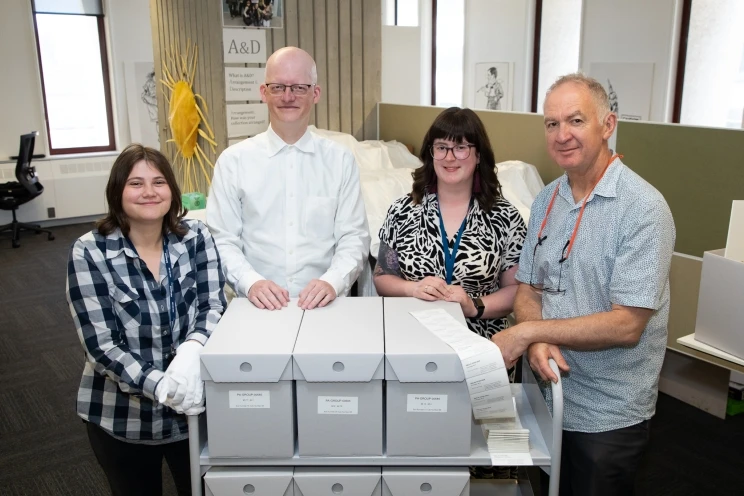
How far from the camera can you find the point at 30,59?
700 centimetres

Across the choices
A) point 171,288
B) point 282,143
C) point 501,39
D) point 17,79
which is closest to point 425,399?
point 171,288

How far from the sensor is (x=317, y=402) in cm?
134

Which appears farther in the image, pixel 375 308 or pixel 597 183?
pixel 375 308

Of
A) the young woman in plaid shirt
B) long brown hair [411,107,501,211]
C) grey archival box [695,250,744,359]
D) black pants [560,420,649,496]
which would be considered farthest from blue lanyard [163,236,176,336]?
grey archival box [695,250,744,359]

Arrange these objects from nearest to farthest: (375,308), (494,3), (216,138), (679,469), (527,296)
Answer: (375,308)
(527,296)
(679,469)
(216,138)
(494,3)

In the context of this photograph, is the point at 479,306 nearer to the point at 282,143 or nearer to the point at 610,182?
the point at 610,182

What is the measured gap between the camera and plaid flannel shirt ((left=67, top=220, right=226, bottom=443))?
59.8 inches

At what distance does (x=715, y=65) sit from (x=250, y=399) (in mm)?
4887

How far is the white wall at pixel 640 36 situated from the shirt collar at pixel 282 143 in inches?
159

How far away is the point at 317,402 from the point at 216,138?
10.2ft

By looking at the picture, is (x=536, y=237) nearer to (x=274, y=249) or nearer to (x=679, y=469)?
(x=274, y=249)

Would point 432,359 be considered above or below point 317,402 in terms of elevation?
above

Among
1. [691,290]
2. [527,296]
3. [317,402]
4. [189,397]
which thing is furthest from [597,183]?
[691,290]

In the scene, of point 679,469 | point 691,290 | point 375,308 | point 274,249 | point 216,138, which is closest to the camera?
point 375,308
